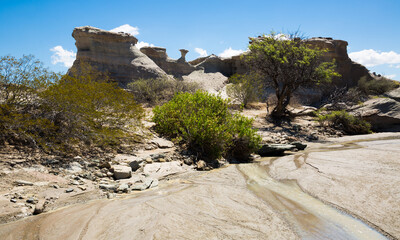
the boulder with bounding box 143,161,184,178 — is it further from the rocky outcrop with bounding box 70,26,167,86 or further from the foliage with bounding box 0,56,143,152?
the rocky outcrop with bounding box 70,26,167,86

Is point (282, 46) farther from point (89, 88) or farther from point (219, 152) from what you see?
point (89, 88)

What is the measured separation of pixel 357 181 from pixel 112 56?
21416 millimetres

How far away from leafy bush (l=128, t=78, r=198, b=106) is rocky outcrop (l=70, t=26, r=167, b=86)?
241cm

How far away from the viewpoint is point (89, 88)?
6.45 meters

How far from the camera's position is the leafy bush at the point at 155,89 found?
17.3 m

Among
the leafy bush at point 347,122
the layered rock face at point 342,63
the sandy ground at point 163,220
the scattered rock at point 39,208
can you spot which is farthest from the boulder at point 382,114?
the scattered rock at point 39,208

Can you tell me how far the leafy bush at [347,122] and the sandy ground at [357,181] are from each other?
24.3ft

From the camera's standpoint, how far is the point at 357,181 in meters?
3.87

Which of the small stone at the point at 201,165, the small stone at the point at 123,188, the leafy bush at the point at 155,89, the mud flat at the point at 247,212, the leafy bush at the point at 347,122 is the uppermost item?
the leafy bush at the point at 155,89

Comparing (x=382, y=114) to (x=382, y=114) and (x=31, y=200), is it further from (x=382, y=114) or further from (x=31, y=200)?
(x=31, y=200)

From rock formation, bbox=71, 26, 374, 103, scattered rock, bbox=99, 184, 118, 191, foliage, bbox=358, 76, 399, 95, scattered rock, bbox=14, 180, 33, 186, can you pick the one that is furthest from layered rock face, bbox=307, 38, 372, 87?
scattered rock, bbox=14, 180, 33, 186

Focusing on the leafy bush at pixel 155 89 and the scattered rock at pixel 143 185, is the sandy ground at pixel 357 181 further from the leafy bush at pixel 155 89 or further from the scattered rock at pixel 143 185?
the leafy bush at pixel 155 89

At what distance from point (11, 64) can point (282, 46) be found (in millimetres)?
12046

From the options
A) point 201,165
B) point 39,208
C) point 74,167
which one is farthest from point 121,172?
point 201,165
